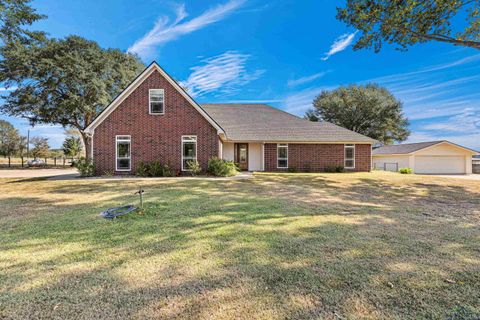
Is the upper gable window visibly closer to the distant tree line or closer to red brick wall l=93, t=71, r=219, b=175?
red brick wall l=93, t=71, r=219, b=175

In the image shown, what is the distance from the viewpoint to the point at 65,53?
23.1 metres

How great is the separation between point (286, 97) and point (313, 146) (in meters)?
16.7

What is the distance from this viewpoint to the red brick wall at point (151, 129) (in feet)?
46.5

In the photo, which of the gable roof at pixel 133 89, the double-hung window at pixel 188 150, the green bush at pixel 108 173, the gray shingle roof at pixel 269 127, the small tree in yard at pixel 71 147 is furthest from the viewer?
the small tree in yard at pixel 71 147

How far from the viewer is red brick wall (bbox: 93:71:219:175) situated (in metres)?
14.2

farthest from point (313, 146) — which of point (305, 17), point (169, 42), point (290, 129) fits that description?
point (169, 42)

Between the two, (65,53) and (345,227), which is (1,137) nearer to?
(65,53)

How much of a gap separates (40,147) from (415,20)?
6306 centimetres

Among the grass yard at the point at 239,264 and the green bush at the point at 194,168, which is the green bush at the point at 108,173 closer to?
the green bush at the point at 194,168

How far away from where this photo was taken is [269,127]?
65.9 feet

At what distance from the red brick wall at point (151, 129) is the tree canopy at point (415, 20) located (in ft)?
31.5

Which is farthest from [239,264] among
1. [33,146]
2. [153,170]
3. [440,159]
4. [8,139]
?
[8,139]

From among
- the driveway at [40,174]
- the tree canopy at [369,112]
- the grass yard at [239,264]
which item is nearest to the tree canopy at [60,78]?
the driveway at [40,174]

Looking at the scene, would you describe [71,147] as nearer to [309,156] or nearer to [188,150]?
[188,150]
